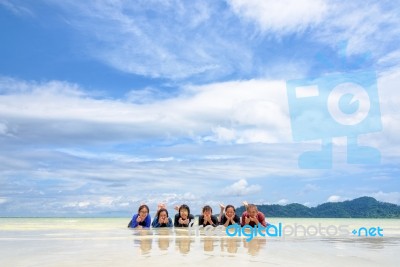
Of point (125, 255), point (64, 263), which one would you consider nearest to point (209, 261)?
point (125, 255)

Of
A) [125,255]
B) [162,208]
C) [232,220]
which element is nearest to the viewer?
[125,255]

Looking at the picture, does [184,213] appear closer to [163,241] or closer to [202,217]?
[202,217]

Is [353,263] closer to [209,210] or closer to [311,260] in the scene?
[311,260]

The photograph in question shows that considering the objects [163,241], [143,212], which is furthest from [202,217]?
[163,241]

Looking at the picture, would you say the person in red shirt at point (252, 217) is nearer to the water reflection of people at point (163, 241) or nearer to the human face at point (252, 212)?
the human face at point (252, 212)

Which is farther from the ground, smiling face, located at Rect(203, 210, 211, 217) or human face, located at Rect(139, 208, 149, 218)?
human face, located at Rect(139, 208, 149, 218)

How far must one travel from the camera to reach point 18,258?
7.67m

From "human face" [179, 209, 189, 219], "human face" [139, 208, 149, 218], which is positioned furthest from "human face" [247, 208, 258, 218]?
"human face" [139, 208, 149, 218]

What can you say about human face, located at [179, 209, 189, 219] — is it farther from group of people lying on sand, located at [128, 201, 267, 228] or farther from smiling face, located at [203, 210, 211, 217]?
smiling face, located at [203, 210, 211, 217]

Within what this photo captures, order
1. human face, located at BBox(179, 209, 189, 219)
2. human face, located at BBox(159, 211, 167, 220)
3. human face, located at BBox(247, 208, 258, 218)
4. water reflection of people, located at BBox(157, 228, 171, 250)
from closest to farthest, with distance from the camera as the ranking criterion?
water reflection of people, located at BBox(157, 228, 171, 250)
human face, located at BBox(247, 208, 258, 218)
human face, located at BBox(179, 209, 189, 219)
human face, located at BBox(159, 211, 167, 220)

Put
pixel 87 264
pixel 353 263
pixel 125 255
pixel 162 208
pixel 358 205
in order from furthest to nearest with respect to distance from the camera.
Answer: pixel 358 205, pixel 162 208, pixel 125 255, pixel 353 263, pixel 87 264

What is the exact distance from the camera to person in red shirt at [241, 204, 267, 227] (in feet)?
51.6

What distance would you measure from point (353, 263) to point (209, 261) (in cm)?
248

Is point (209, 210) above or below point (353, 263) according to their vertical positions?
above
